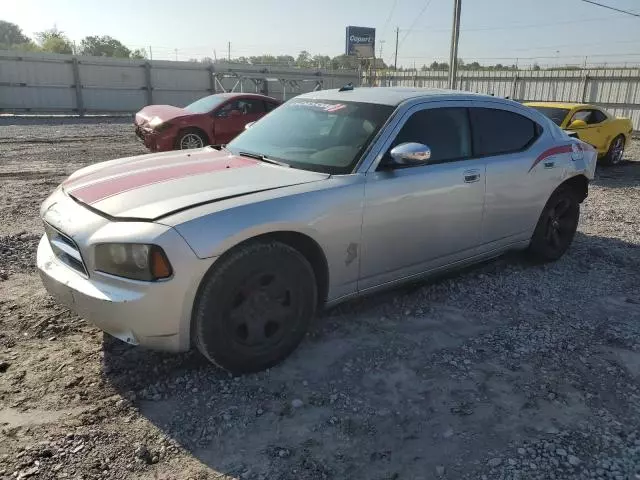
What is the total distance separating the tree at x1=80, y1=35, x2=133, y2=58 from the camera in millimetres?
57719

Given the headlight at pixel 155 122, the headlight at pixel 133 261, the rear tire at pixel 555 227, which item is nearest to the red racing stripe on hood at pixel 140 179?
the headlight at pixel 133 261

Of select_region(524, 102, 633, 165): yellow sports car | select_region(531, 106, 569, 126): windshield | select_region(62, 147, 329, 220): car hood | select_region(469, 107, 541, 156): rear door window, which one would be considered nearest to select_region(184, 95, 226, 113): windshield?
select_region(524, 102, 633, 165): yellow sports car

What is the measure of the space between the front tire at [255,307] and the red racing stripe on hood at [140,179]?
2.72 ft

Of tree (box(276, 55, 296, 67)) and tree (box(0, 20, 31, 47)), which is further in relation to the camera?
tree (box(0, 20, 31, 47))

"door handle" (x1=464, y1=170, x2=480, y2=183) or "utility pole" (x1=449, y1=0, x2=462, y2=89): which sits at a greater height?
"utility pole" (x1=449, y1=0, x2=462, y2=89)

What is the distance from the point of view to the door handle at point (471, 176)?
4055 millimetres

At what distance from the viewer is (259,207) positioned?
9.64ft

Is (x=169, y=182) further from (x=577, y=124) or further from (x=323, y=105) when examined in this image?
(x=577, y=124)

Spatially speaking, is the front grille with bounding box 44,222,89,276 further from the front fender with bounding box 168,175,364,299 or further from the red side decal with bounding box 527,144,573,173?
the red side decal with bounding box 527,144,573,173

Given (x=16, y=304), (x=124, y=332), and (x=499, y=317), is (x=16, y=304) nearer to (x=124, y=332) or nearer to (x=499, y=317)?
(x=124, y=332)

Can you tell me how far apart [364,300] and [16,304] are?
105 inches

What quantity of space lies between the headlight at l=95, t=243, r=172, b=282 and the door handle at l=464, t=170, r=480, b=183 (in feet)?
7.98

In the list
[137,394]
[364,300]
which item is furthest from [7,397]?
[364,300]

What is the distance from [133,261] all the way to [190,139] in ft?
29.7
